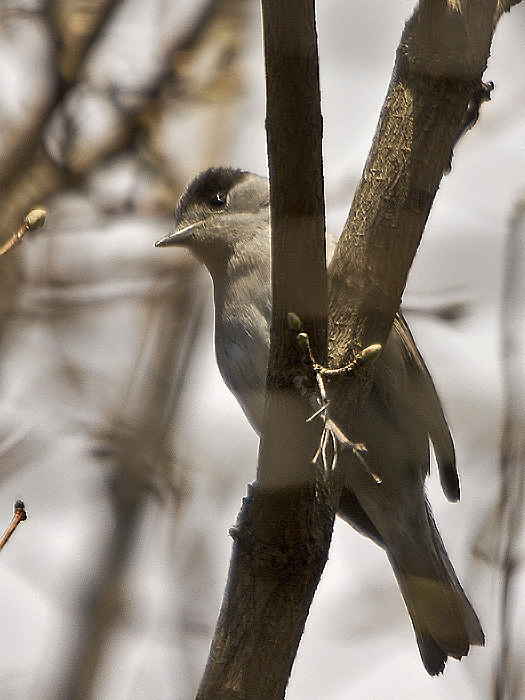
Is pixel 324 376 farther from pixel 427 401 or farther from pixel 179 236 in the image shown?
pixel 179 236

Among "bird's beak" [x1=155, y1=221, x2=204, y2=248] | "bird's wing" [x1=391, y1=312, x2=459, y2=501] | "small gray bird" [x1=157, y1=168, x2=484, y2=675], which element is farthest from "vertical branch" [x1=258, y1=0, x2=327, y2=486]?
"bird's beak" [x1=155, y1=221, x2=204, y2=248]

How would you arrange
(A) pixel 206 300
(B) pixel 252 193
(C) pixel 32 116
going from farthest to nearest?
(B) pixel 252 193 → (C) pixel 32 116 → (A) pixel 206 300

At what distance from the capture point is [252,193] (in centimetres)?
388

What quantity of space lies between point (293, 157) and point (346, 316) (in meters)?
→ 0.51

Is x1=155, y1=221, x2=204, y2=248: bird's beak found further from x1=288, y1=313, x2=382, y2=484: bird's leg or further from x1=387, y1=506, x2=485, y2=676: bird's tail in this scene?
x1=288, y1=313, x2=382, y2=484: bird's leg

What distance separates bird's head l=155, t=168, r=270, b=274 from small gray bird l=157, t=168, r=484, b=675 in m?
0.01

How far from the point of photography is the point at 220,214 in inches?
150

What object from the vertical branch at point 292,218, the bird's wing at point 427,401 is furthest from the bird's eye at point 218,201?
the vertical branch at point 292,218

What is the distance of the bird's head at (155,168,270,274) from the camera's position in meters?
3.67

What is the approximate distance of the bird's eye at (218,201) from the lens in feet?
12.7

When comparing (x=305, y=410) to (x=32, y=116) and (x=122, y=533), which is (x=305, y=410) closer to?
(x=122, y=533)

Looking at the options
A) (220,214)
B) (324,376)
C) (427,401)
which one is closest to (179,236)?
(220,214)

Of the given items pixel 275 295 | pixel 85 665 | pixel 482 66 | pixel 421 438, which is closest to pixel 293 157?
pixel 275 295

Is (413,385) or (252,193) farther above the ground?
(252,193)
